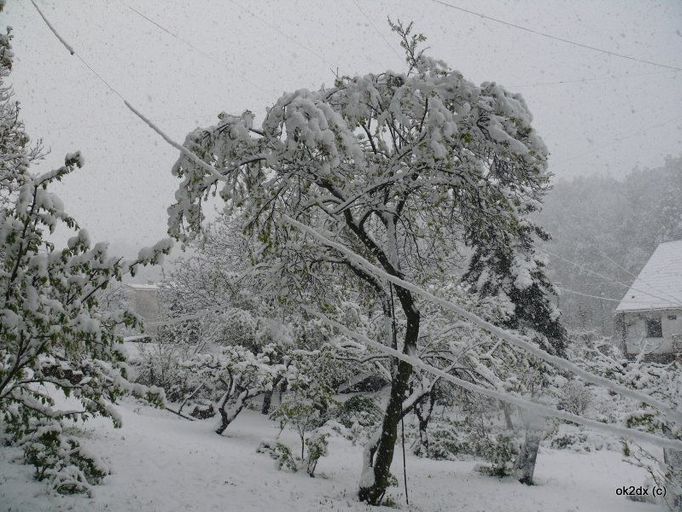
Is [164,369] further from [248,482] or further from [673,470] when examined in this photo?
[673,470]

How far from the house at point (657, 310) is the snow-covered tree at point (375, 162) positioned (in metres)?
15.7

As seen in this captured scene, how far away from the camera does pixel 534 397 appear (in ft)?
35.5

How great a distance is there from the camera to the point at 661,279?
1855cm

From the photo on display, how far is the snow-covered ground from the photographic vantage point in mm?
6039

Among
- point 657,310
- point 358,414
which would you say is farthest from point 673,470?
point 657,310

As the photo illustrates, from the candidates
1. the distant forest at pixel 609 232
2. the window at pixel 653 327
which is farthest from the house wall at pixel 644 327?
the distant forest at pixel 609 232

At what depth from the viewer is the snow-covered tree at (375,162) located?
479cm

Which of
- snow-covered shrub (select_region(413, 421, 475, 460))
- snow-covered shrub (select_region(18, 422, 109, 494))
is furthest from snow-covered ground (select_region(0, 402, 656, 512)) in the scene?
snow-covered shrub (select_region(413, 421, 475, 460))

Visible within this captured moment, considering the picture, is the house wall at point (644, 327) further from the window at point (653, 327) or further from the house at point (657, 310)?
the window at point (653, 327)

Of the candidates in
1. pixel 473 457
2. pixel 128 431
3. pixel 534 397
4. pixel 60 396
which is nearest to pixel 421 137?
A: pixel 534 397

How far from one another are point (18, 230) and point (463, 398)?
33.0 feet

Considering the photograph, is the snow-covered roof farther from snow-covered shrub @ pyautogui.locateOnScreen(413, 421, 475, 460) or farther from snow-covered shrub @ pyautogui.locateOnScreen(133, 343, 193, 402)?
snow-covered shrub @ pyautogui.locateOnScreen(133, 343, 193, 402)

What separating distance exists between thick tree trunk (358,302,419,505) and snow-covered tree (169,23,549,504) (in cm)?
2

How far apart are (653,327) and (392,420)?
20260 millimetres
